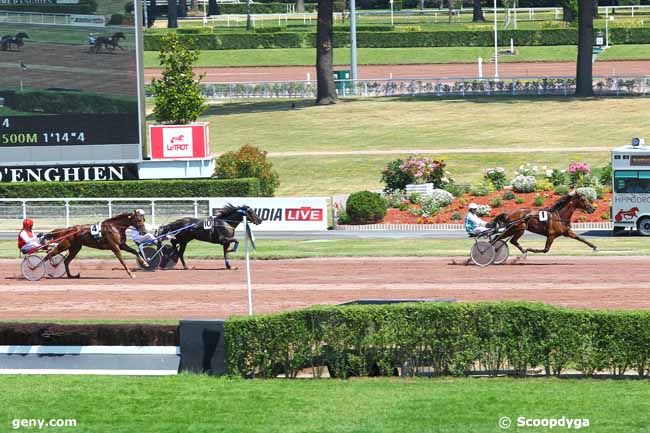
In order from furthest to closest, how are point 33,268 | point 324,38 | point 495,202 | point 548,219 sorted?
point 324,38 < point 495,202 < point 548,219 < point 33,268

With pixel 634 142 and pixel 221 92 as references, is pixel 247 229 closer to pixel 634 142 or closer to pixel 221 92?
pixel 634 142

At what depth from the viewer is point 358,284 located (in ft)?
75.8

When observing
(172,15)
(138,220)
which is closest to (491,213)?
(138,220)

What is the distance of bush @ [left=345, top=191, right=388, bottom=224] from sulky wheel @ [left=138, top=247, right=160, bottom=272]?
1071 centimetres

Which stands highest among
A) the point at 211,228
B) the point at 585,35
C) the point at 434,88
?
the point at 585,35

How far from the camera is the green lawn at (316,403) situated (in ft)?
41.9

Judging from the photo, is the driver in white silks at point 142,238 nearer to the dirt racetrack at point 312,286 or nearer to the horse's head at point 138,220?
the horse's head at point 138,220

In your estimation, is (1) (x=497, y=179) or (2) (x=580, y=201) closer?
(2) (x=580, y=201)

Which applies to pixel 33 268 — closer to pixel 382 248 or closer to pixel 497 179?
pixel 382 248

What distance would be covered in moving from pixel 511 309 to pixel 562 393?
141cm

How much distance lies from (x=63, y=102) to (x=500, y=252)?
54.4 ft

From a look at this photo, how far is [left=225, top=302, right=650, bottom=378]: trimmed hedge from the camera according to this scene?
1477cm

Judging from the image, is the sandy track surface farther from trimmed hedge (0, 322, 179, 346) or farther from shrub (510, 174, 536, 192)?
trimmed hedge (0, 322, 179, 346)

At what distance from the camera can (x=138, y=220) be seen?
23516mm
